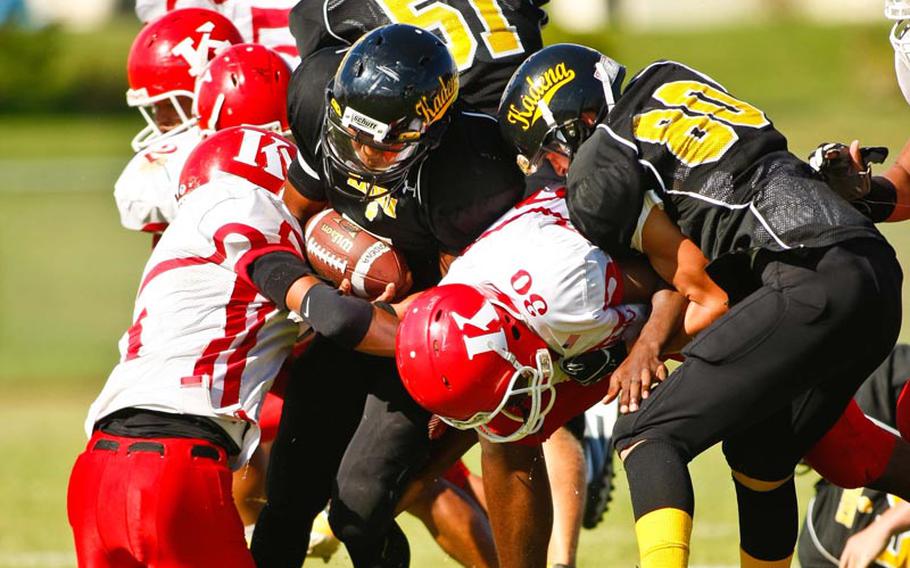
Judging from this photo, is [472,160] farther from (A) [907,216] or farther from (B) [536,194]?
(A) [907,216]

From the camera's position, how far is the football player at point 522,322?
12.9 ft

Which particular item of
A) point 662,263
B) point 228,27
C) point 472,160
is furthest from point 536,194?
point 228,27

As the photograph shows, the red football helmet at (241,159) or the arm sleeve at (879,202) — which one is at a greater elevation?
the arm sleeve at (879,202)

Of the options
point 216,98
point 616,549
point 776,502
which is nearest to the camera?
point 776,502

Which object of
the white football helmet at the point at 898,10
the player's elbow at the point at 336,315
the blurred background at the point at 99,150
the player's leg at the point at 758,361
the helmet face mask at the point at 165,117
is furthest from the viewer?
the blurred background at the point at 99,150

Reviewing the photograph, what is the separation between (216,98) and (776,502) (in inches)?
A: 96.4

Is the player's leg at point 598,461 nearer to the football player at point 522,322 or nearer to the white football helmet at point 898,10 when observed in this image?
the football player at point 522,322

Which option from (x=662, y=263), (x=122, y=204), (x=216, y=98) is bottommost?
(x=122, y=204)

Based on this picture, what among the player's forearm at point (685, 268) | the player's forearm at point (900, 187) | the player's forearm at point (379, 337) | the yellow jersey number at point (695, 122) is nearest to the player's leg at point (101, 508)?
the player's forearm at point (379, 337)

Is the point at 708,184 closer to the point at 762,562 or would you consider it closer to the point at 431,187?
the point at 431,187

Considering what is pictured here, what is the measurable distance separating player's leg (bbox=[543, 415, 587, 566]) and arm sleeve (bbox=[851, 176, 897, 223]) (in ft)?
4.58

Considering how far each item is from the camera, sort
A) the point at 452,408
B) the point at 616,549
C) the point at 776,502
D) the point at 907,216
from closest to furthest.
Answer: the point at 452,408 → the point at 776,502 → the point at 907,216 → the point at 616,549

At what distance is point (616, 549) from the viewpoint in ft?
21.2

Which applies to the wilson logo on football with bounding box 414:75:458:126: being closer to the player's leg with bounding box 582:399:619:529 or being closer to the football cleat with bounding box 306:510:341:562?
the player's leg with bounding box 582:399:619:529
